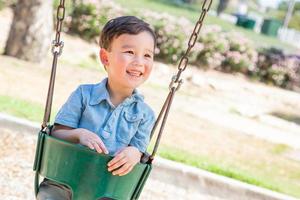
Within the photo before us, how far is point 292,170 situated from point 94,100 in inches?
180

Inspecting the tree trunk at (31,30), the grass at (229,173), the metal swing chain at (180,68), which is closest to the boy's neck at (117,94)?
the metal swing chain at (180,68)

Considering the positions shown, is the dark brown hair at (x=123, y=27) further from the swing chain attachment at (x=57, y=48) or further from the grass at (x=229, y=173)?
the grass at (x=229, y=173)

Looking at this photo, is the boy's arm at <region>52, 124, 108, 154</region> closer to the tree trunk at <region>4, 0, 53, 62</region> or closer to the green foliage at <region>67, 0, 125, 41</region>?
the tree trunk at <region>4, 0, 53, 62</region>

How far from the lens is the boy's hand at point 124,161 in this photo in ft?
7.51

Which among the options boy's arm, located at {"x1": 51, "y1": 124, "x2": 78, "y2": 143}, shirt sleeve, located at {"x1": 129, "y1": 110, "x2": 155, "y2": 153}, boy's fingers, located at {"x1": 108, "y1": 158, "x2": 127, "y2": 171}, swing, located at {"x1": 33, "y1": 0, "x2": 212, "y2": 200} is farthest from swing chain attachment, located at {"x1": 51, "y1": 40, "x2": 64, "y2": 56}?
boy's fingers, located at {"x1": 108, "y1": 158, "x2": 127, "y2": 171}

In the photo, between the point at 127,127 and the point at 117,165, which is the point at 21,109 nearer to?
the point at 127,127

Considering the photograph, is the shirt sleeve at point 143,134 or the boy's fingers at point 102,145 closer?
the boy's fingers at point 102,145

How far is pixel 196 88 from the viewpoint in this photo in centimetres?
1402

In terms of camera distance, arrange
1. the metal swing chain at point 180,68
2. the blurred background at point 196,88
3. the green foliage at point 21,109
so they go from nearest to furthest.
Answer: the metal swing chain at point 180,68, the green foliage at point 21,109, the blurred background at point 196,88

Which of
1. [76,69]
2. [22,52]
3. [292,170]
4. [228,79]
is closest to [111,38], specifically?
[292,170]

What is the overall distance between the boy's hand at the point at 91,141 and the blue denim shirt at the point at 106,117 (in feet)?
0.24

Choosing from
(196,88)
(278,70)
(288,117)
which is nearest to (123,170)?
(288,117)

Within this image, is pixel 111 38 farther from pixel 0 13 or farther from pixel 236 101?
pixel 0 13

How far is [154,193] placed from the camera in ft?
14.8
